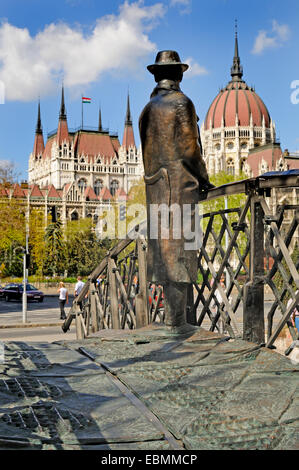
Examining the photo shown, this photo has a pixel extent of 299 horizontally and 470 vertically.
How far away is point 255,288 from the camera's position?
14.1ft

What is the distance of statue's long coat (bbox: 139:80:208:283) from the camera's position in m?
4.54

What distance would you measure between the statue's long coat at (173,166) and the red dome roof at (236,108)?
347ft

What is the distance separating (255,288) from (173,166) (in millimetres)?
1177

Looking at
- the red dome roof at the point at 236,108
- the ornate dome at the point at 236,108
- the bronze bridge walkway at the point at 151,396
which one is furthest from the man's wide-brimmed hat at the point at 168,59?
the red dome roof at the point at 236,108

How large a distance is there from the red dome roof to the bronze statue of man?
347 ft

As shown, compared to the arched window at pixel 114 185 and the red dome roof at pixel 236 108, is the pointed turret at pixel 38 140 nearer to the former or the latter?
the arched window at pixel 114 185

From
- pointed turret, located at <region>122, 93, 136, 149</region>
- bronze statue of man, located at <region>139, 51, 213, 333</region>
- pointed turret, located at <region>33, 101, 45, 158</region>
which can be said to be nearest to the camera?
bronze statue of man, located at <region>139, 51, 213, 333</region>

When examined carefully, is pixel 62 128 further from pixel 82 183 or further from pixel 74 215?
pixel 74 215

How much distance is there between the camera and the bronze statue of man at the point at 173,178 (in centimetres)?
453

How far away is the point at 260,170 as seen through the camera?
287ft

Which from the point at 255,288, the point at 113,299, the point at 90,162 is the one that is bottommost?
the point at 113,299

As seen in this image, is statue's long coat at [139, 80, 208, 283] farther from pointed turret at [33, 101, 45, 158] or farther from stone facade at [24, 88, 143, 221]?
pointed turret at [33, 101, 45, 158]

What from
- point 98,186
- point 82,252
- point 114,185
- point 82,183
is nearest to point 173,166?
point 82,252

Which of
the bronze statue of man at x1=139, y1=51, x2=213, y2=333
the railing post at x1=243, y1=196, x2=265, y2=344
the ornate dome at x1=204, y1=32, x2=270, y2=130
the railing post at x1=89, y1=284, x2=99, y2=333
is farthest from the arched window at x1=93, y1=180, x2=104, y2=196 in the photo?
the railing post at x1=243, y1=196, x2=265, y2=344
